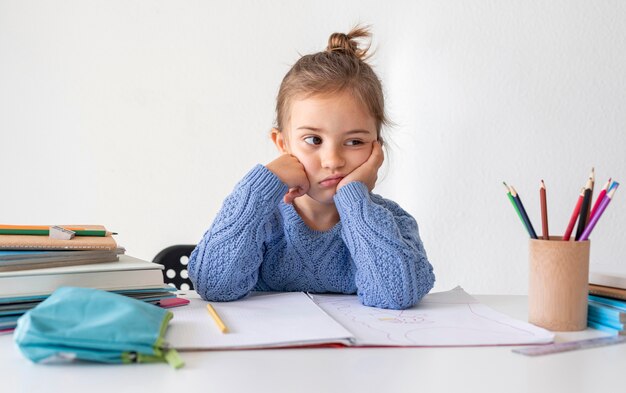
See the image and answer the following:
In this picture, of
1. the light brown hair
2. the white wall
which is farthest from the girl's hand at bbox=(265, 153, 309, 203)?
the white wall

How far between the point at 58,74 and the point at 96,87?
0.36ft

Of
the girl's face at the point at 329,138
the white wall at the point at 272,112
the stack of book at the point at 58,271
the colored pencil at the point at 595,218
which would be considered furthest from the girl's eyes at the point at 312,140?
the white wall at the point at 272,112

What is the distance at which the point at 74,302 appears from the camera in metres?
0.68

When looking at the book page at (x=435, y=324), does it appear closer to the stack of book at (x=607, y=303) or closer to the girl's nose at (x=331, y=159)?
the stack of book at (x=607, y=303)

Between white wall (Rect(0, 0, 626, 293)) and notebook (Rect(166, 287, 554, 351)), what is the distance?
2.85ft

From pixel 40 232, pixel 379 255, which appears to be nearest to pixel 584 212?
pixel 379 255

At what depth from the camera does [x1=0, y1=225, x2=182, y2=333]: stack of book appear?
0.81 meters

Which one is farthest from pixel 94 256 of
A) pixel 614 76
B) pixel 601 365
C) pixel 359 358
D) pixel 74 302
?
pixel 614 76

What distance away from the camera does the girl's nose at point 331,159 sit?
3.77 ft

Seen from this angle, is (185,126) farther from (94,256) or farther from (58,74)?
(94,256)

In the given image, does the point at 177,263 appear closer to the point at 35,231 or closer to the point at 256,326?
the point at 35,231

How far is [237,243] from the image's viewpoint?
1089 millimetres

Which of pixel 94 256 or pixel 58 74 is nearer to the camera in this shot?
pixel 94 256

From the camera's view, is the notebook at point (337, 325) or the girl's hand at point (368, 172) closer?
the notebook at point (337, 325)
